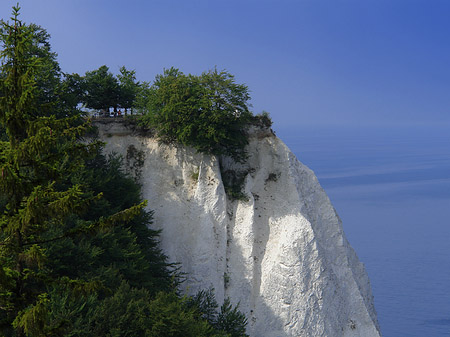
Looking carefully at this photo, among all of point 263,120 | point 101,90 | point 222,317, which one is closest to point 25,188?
point 222,317

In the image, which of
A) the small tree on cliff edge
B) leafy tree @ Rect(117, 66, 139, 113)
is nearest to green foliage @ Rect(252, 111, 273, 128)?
leafy tree @ Rect(117, 66, 139, 113)

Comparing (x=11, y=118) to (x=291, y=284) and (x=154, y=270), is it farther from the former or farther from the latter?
(x=291, y=284)

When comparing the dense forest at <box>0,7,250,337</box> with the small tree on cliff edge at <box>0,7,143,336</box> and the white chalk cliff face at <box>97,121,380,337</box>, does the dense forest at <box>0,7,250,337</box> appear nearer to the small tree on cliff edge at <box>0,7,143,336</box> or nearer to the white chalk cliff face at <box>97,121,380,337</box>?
the small tree on cliff edge at <box>0,7,143,336</box>

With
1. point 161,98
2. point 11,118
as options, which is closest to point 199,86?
point 161,98

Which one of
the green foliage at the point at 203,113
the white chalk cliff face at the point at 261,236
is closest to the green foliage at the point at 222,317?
the white chalk cliff face at the point at 261,236

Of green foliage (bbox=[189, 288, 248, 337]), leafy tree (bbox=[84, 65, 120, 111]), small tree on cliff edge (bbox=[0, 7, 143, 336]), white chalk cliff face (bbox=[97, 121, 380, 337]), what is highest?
leafy tree (bbox=[84, 65, 120, 111])

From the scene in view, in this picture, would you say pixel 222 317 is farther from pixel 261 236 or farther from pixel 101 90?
pixel 101 90
